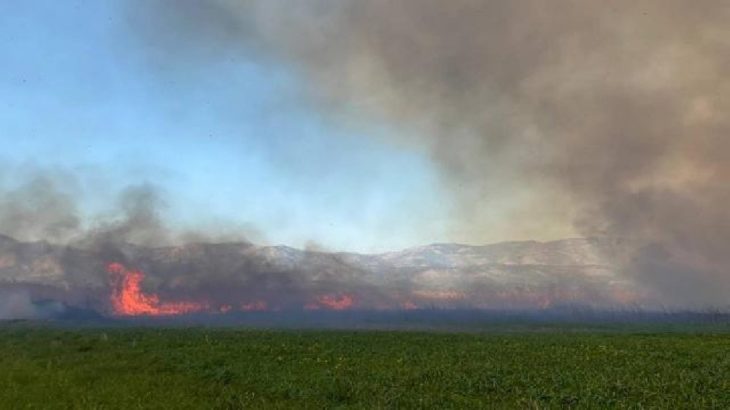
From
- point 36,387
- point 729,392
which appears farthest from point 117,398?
point 729,392

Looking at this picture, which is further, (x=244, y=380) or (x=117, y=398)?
(x=244, y=380)

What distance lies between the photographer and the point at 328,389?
29281 millimetres

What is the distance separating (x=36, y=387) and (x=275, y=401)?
14.0 m

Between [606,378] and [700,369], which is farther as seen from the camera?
[700,369]

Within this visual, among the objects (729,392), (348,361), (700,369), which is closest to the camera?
(729,392)

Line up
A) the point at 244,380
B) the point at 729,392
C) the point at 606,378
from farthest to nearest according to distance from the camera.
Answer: the point at 244,380 < the point at 606,378 < the point at 729,392

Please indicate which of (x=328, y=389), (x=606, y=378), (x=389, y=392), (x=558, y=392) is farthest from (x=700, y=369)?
(x=328, y=389)

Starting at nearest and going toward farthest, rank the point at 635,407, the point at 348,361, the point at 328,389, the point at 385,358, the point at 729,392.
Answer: the point at 635,407 < the point at 729,392 < the point at 328,389 < the point at 348,361 < the point at 385,358

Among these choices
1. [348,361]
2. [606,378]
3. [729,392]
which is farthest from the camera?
[348,361]

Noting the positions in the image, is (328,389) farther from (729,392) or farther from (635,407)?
(729,392)

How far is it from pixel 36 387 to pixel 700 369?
137 feet

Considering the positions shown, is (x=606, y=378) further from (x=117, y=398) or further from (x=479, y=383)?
(x=117, y=398)

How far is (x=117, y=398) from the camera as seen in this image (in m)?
27.0

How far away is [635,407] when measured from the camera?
2358 centimetres
